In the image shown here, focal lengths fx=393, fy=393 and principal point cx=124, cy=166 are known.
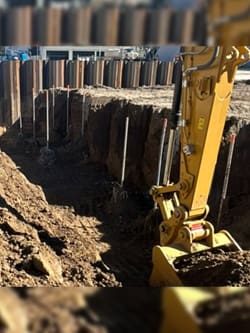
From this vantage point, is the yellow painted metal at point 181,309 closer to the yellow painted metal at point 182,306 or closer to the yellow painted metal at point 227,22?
the yellow painted metal at point 182,306

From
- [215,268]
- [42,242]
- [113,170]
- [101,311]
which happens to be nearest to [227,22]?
[101,311]

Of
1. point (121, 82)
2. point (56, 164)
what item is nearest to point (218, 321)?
point (56, 164)

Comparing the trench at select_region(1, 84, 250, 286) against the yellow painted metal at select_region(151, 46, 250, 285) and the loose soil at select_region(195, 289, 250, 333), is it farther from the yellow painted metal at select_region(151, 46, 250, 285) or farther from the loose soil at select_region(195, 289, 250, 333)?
the loose soil at select_region(195, 289, 250, 333)

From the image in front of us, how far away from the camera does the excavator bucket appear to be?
541cm

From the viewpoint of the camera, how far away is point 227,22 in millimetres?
1845

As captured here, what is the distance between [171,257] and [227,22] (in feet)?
13.7

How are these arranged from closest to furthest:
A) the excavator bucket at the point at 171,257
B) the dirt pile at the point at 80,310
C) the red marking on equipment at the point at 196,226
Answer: the dirt pile at the point at 80,310
the excavator bucket at the point at 171,257
the red marking on equipment at the point at 196,226

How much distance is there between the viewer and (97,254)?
757 centimetres

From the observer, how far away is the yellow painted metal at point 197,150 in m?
5.07

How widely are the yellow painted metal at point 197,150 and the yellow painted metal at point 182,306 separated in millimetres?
3518

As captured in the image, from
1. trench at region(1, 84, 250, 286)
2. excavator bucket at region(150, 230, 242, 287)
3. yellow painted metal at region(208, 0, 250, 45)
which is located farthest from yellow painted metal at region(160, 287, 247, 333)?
trench at region(1, 84, 250, 286)

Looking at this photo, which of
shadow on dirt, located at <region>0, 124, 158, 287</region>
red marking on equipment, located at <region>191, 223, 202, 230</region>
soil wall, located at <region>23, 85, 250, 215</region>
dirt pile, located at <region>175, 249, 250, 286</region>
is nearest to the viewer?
dirt pile, located at <region>175, 249, 250, 286</region>

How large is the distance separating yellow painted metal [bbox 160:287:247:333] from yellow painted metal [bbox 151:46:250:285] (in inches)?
Answer: 139

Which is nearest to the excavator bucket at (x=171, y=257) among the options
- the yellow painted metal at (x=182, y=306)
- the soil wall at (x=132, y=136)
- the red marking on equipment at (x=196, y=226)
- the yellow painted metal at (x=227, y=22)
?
the red marking on equipment at (x=196, y=226)
